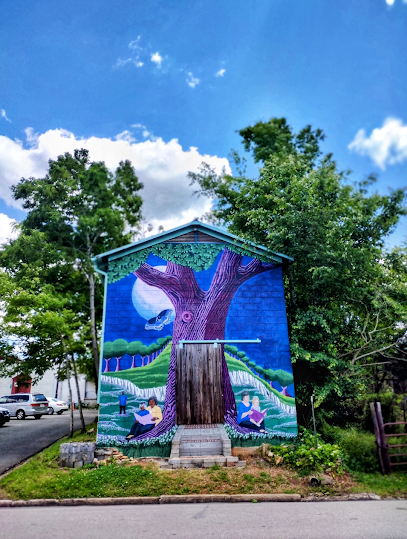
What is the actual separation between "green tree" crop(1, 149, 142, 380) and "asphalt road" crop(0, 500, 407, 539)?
13.5 metres

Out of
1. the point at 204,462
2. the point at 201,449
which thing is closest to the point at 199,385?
the point at 201,449

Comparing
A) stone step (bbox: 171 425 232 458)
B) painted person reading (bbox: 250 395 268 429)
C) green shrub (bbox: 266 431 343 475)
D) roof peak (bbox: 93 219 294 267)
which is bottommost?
green shrub (bbox: 266 431 343 475)

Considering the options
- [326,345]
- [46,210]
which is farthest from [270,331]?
[46,210]

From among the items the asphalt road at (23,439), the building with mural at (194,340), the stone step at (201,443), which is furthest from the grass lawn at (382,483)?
the asphalt road at (23,439)

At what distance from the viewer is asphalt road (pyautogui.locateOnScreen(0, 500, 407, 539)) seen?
5.58 m

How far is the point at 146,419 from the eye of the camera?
9875mm

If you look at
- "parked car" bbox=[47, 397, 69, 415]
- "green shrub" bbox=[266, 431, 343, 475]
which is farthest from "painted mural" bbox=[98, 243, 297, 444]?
"parked car" bbox=[47, 397, 69, 415]

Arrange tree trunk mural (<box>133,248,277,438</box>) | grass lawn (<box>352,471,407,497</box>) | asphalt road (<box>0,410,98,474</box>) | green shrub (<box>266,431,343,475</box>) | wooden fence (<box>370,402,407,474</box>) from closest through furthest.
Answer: grass lawn (<box>352,471,407,497</box>) → wooden fence (<box>370,402,407,474</box>) → green shrub (<box>266,431,343,475</box>) → tree trunk mural (<box>133,248,277,438</box>) → asphalt road (<box>0,410,98,474</box>)

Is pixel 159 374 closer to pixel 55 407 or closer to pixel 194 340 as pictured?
pixel 194 340

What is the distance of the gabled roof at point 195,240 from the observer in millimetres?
11148

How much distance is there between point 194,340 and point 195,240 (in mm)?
3156

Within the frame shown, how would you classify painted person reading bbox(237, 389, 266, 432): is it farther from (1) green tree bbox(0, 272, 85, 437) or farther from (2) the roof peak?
(1) green tree bbox(0, 272, 85, 437)

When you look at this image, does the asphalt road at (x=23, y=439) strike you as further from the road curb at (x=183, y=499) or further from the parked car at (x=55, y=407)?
the parked car at (x=55, y=407)

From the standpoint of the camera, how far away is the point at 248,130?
Answer: 23.5 meters
